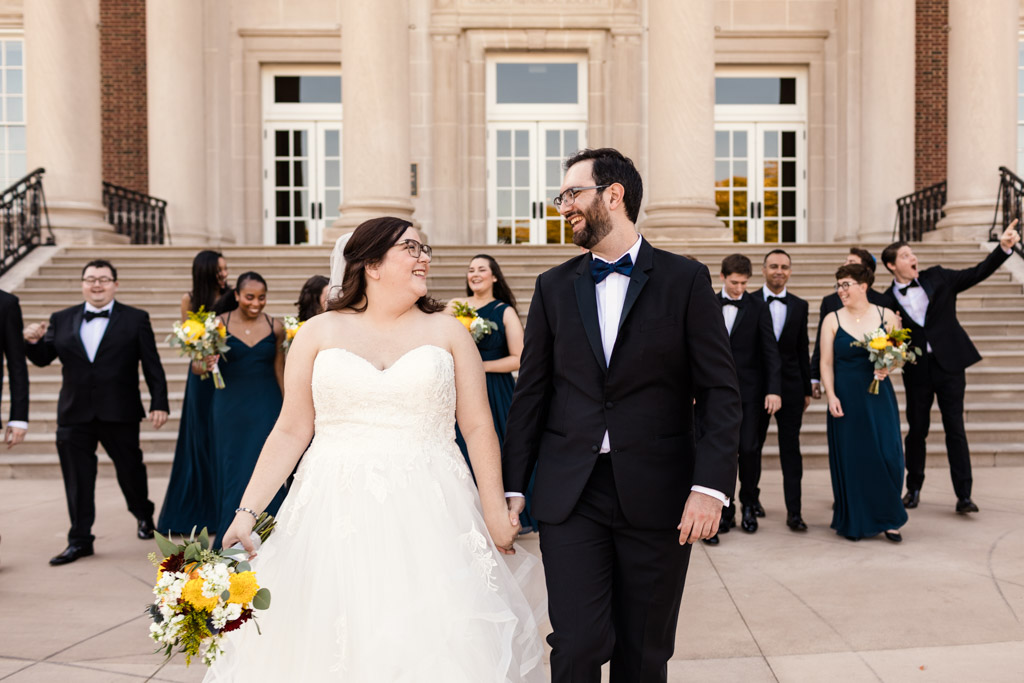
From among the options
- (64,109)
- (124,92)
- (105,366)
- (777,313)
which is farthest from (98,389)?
(124,92)

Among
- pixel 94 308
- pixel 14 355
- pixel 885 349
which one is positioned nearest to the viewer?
pixel 14 355

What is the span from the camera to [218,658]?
3.40 m

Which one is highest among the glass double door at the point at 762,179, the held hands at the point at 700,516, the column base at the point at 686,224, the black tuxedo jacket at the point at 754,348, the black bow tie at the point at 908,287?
the glass double door at the point at 762,179

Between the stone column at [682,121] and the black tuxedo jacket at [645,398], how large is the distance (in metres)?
12.9

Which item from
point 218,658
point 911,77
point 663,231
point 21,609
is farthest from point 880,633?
point 911,77

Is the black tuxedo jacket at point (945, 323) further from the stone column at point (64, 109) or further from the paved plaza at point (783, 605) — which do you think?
the stone column at point (64, 109)

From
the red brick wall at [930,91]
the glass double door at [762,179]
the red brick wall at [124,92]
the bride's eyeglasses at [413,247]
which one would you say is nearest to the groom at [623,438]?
the bride's eyeglasses at [413,247]

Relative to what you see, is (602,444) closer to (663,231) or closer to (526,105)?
(663,231)

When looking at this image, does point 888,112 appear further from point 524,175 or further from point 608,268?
point 608,268

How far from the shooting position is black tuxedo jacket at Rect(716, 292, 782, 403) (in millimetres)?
7559

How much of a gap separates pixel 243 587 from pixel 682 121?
14.1 m

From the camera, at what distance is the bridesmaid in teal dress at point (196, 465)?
291 inches

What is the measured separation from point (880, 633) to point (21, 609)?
4870 mm

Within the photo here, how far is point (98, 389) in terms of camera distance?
720 cm
